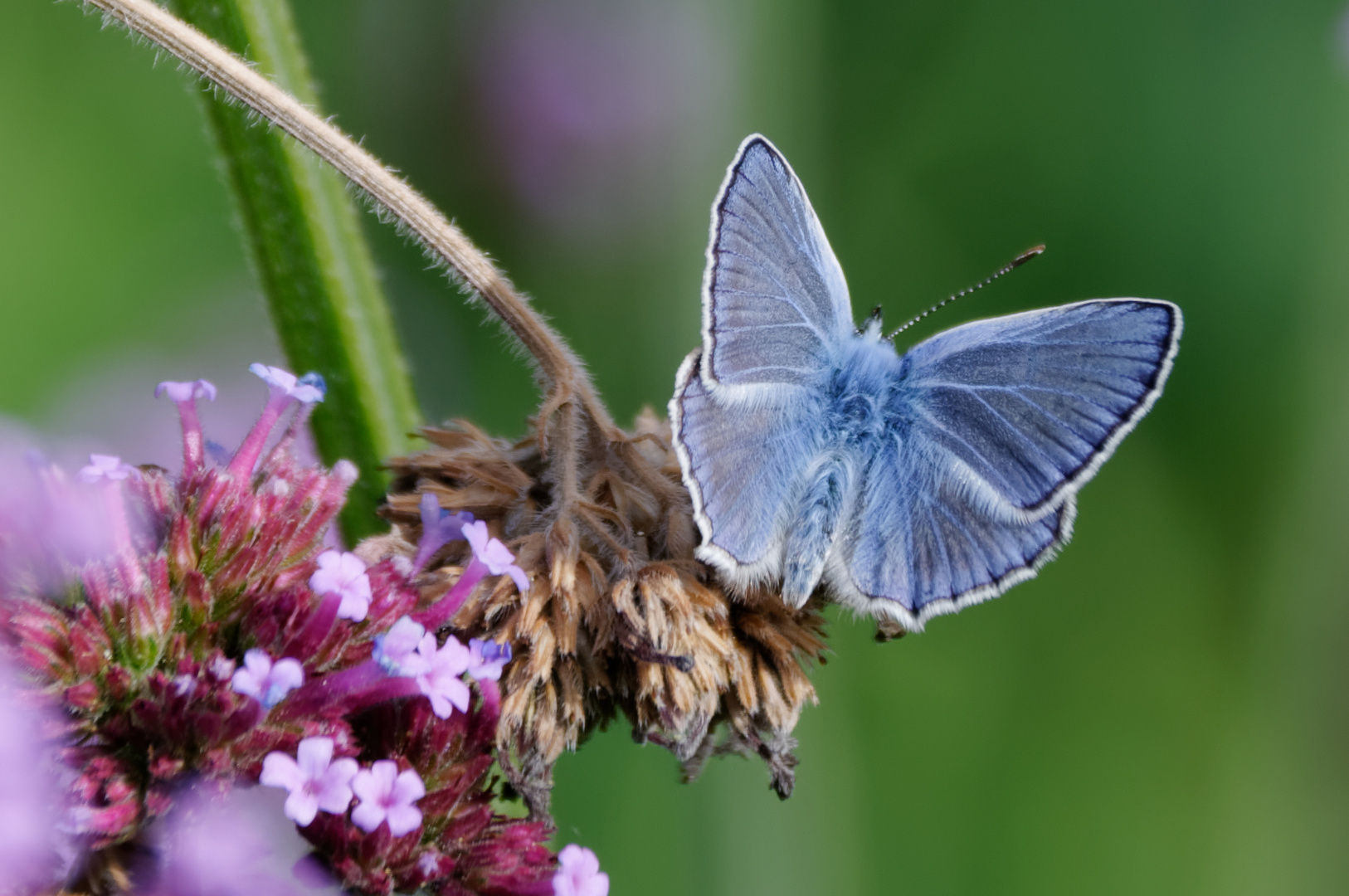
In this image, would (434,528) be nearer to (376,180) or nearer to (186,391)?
(186,391)

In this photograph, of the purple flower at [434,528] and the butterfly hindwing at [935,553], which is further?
the butterfly hindwing at [935,553]

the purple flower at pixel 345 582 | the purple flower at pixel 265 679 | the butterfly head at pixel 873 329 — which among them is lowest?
the purple flower at pixel 265 679

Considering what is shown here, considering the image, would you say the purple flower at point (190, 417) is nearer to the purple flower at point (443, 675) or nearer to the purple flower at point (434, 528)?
the purple flower at point (434, 528)

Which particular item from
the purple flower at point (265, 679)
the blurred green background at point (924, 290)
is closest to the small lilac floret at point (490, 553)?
the purple flower at point (265, 679)

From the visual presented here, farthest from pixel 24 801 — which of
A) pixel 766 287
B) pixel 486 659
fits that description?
pixel 766 287

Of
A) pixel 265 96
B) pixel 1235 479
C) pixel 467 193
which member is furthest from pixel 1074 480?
pixel 467 193
